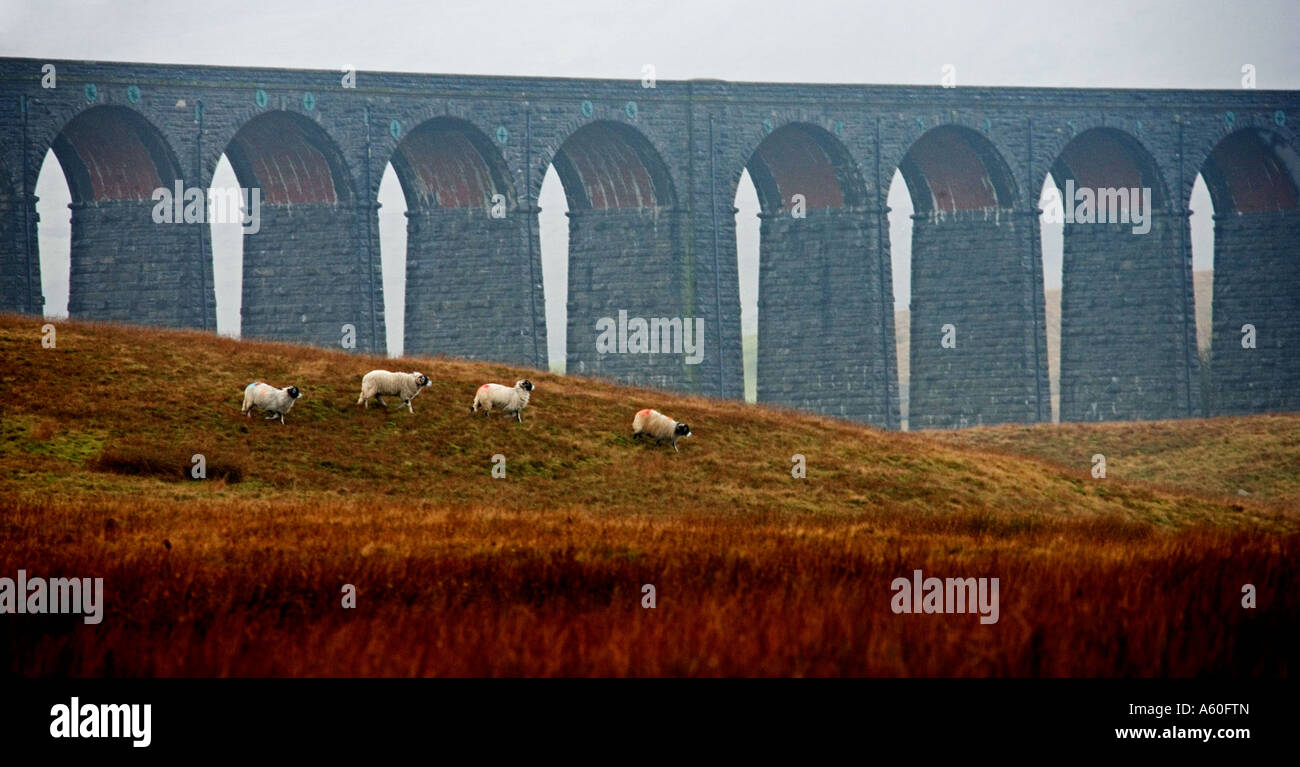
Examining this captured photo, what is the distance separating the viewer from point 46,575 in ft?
45.1

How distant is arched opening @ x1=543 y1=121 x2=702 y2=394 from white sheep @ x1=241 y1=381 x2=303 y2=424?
29.9 meters

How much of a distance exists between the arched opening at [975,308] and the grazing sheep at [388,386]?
3708 centimetres

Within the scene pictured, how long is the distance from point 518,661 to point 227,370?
88.6 ft

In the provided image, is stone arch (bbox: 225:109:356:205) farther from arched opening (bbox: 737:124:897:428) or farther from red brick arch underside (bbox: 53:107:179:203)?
arched opening (bbox: 737:124:897:428)

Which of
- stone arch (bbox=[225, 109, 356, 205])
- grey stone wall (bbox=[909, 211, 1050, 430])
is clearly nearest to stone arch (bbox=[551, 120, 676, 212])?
stone arch (bbox=[225, 109, 356, 205])

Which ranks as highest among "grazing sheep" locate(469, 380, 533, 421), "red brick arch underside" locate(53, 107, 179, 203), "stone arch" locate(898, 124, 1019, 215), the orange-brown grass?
"stone arch" locate(898, 124, 1019, 215)

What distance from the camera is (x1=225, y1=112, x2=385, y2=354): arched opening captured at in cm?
5491

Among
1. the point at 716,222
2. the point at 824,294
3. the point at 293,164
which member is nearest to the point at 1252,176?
the point at 824,294

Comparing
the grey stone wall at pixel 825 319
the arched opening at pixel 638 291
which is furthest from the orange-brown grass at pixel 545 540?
the grey stone wall at pixel 825 319

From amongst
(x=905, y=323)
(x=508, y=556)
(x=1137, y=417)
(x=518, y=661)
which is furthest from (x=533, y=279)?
(x=905, y=323)

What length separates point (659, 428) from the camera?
108ft

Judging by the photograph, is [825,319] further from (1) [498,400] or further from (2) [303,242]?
(1) [498,400]

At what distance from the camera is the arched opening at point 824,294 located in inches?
2511
